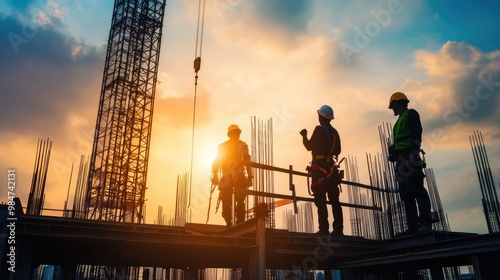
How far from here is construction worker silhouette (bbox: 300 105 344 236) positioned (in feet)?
24.9

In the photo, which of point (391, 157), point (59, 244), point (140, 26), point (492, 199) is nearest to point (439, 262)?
point (391, 157)

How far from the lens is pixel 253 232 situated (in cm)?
678

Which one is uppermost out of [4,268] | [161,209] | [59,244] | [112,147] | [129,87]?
[129,87]

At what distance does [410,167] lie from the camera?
682cm

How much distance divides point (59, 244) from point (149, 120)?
2559 centimetres

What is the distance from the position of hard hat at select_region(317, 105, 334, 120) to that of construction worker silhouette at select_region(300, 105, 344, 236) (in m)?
0.25

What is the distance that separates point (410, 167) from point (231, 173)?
3563 millimetres

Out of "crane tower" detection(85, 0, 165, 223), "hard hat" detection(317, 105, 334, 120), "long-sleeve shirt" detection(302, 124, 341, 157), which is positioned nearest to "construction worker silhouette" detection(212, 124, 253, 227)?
"long-sleeve shirt" detection(302, 124, 341, 157)

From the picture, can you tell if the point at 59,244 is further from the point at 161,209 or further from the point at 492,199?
the point at 161,209

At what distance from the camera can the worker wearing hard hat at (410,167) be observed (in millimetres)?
6662

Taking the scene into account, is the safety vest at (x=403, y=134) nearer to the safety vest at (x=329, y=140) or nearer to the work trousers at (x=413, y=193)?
the work trousers at (x=413, y=193)

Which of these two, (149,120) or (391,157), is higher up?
(149,120)

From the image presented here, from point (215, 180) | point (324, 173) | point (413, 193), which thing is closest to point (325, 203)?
point (324, 173)

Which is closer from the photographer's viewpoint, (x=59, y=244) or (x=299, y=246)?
(x=59, y=244)
